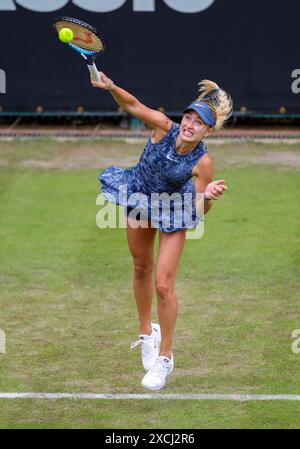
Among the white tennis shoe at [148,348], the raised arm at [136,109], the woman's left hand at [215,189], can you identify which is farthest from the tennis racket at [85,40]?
the white tennis shoe at [148,348]

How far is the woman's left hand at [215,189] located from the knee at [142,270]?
90 cm

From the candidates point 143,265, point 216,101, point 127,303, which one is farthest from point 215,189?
point 127,303

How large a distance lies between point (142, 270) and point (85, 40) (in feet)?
5.49

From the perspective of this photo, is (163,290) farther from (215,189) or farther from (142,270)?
(215,189)

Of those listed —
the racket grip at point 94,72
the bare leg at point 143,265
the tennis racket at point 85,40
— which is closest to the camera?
the racket grip at point 94,72

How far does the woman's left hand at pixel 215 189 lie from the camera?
6977 mm

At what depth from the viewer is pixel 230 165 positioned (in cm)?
1321

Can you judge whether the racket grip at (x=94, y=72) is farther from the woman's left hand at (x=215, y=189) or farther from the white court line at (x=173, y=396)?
the white court line at (x=173, y=396)

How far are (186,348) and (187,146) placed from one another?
1.72m

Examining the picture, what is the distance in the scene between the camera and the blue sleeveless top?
7328 mm

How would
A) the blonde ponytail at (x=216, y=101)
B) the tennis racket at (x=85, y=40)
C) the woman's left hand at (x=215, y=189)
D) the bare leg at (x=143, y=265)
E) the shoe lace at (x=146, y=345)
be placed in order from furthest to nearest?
the shoe lace at (x=146, y=345) → the bare leg at (x=143, y=265) → the blonde ponytail at (x=216, y=101) → the tennis racket at (x=85, y=40) → the woman's left hand at (x=215, y=189)

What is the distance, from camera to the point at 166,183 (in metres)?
7.41

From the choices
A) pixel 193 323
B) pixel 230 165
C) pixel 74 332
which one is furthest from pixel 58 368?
pixel 230 165

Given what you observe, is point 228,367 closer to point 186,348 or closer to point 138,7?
point 186,348
